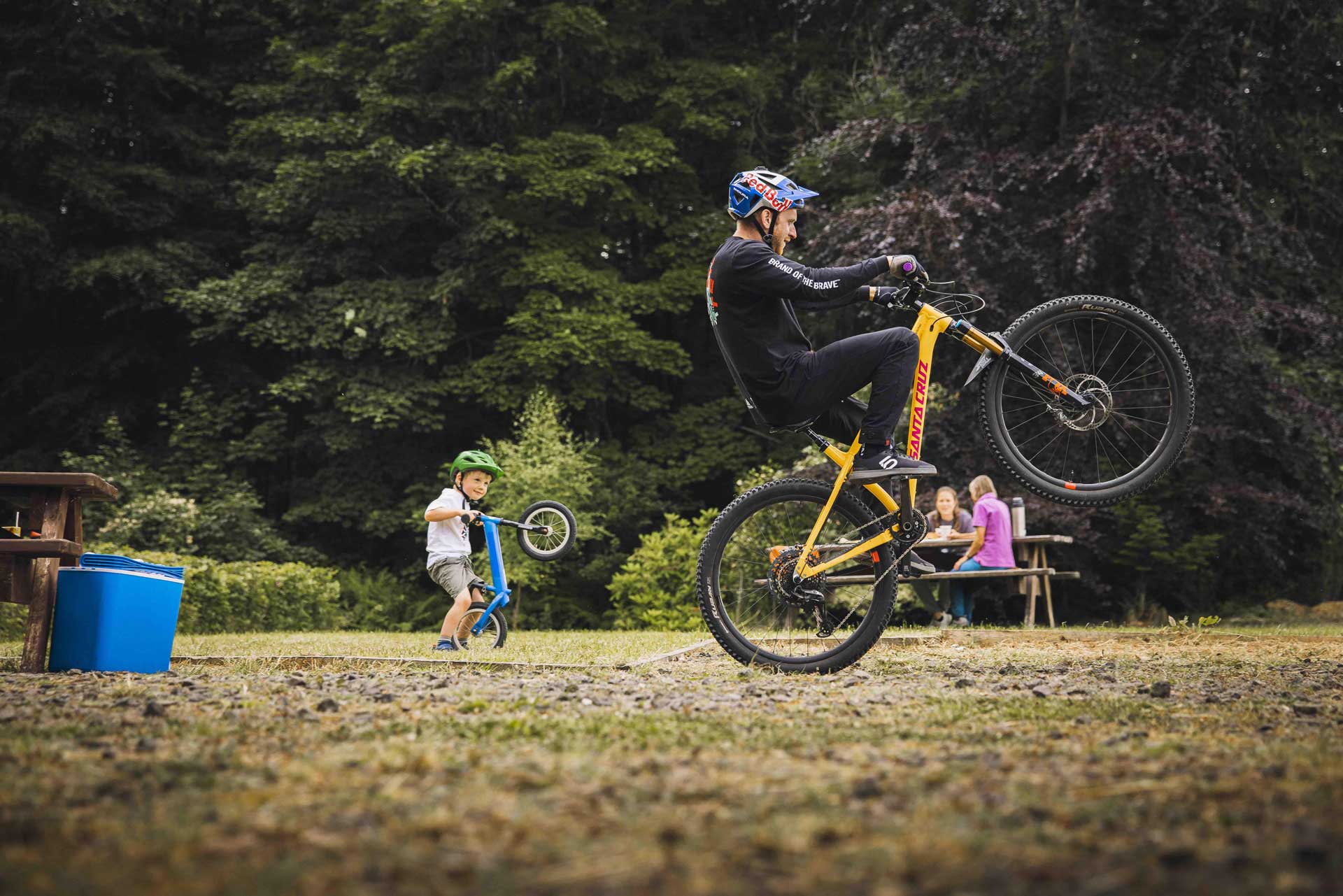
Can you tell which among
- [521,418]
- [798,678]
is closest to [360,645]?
[798,678]

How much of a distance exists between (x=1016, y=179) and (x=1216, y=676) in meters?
10.2

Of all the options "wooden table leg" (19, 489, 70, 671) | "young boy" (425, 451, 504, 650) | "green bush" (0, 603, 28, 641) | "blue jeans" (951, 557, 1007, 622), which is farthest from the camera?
"blue jeans" (951, 557, 1007, 622)

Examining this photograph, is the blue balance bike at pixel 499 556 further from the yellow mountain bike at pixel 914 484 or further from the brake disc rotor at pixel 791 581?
the brake disc rotor at pixel 791 581

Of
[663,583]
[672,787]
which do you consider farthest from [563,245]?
[672,787]

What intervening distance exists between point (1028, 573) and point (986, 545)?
0.62m

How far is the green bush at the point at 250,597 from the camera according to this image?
13.2 meters

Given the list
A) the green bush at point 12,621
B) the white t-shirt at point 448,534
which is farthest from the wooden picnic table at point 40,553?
the green bush at point 12,621

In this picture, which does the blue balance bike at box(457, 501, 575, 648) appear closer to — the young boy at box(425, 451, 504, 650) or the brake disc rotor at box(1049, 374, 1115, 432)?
the young boy at box(425, 451, 504, 650)

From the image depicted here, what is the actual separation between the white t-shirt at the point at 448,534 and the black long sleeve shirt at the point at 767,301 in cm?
421

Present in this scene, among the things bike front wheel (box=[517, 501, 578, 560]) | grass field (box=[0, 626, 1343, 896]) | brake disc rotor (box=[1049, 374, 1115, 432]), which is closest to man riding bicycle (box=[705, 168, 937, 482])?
brake disc rotor (box=[1049, 374, 1115, 432])

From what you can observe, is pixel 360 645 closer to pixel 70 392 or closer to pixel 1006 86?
pixel 1006 86

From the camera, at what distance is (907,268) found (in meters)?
5.35

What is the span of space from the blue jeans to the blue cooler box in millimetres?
7671

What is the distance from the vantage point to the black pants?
5324 mm
